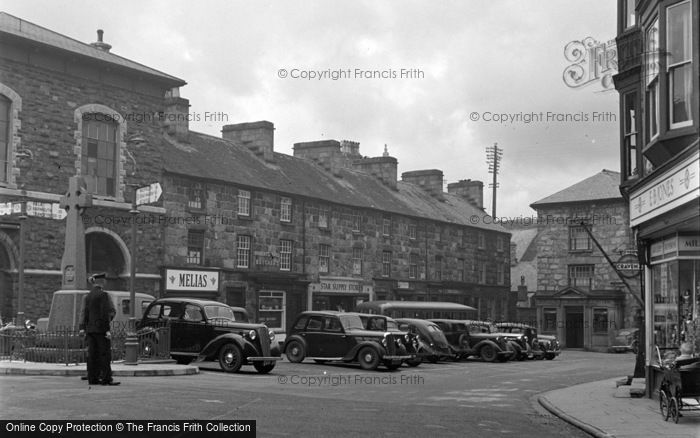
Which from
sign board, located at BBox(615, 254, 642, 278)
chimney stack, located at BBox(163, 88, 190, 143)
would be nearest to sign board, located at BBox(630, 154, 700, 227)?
sign board, located at BBox(615, 254, 642, 278)

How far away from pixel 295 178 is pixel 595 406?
28.4m

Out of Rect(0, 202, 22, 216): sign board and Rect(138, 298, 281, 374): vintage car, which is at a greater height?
Rect(0, 202, 22, 216): sign board

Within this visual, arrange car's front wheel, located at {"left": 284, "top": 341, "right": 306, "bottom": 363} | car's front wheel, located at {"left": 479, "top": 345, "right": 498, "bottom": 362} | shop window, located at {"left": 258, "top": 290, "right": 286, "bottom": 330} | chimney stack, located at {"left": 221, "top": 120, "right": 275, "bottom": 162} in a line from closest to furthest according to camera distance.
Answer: car's front wheel, located at {"left": 284, "top": 341, "right": 306, "bottom": 363} → car's front wheel, located at {"left": 479, "top": 345, "right": 498, "bottom": 362} → shop window, located at {"left": 258, "top": 290, "right": 286, "bottom": 330} → chimney stack, located at {"left": 221, "top": 120, "right": 275, "bottom": 162}

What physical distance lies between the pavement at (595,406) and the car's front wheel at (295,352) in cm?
512

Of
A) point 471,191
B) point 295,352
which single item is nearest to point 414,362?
point 295,352

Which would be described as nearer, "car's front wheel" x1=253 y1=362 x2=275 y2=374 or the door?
"car's front wheel" x1=253 y1=362 x2=275 y2=374

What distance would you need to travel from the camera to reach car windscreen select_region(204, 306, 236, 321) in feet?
70.9

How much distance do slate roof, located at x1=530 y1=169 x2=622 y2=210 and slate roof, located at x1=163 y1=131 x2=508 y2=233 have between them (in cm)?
610

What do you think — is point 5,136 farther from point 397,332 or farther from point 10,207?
point 397,332

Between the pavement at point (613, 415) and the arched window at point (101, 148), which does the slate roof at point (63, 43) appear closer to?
the arched window at point (101, 148)

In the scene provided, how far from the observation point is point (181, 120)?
37.7 metres

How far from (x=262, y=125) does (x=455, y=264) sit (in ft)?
56.7

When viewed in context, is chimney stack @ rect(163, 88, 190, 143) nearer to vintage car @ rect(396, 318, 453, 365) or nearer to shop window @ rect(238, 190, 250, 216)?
shop window @ rect(238, 190, 250, 216)

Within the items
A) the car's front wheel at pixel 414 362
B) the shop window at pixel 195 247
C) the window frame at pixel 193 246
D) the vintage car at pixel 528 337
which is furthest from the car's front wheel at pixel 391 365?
the shop window at pixel 195 247
